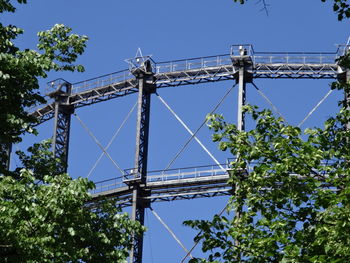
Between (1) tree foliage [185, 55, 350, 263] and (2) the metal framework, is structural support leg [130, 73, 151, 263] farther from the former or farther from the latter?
(1) tree foliage [185, 55, 350, 263]

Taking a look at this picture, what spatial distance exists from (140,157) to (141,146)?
2.16 ft

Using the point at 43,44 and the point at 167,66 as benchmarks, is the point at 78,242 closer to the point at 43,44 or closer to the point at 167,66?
the point at 43,44

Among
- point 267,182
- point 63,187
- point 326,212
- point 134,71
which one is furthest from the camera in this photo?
point 134,71

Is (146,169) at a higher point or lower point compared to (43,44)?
higher

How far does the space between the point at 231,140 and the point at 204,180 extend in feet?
90.1

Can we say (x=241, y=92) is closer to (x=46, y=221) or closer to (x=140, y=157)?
(x=140, y=157)

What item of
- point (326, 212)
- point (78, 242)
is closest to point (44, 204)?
point (78, 242)

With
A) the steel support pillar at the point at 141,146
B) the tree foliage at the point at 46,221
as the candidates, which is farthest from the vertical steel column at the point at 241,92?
the tree foliage at the point at 46,221

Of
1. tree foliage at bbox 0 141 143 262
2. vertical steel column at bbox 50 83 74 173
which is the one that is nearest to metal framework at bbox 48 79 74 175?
vertical steel column at bbox 50 83 74 173

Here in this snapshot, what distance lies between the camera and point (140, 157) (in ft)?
170

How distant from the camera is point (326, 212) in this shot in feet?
62.5

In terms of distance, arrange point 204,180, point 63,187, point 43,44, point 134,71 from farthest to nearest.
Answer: point 134,71 → point 204,180 → point 43,44 → point 63,187

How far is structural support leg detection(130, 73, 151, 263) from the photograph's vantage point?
49388mm

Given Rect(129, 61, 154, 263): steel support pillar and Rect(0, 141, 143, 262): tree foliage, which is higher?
Rect(129, 61, 154, 263): steel support pillar
